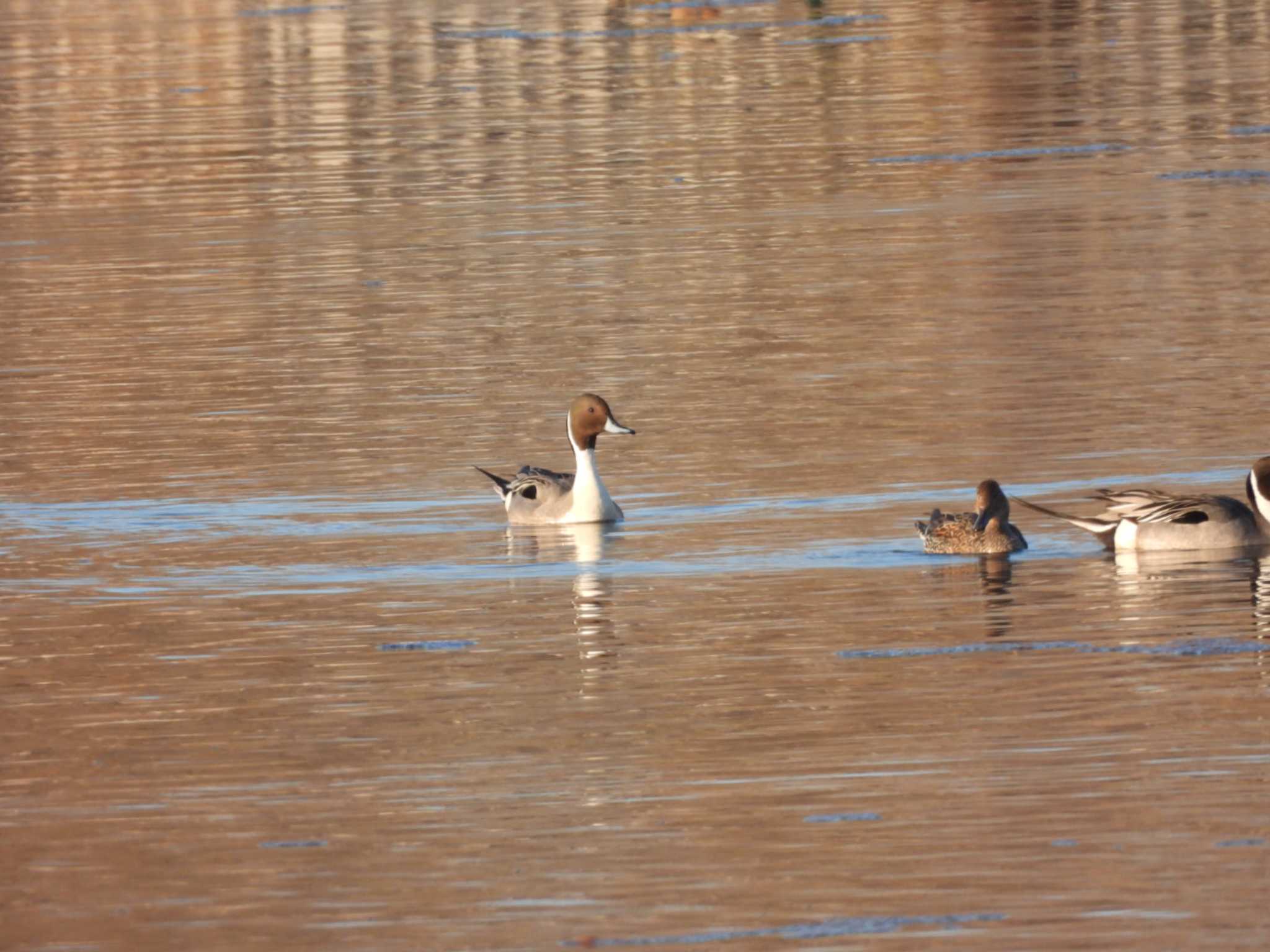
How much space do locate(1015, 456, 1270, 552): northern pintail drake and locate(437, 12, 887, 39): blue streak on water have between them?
39082 mm

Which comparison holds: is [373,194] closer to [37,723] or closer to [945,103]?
[945,103]

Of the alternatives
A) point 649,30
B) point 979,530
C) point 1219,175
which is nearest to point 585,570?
point 979,530

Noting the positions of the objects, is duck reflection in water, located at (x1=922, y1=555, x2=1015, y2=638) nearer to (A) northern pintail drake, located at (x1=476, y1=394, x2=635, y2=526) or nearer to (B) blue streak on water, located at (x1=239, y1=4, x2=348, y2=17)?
(A) northern pintail drake, located at (x1=476, y1=394, x2=635, y2=526)

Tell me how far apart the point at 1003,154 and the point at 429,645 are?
20368 millimetres

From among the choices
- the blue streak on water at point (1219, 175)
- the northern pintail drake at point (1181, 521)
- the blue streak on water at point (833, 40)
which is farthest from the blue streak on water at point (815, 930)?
the blue streak on water at point (833, 40)

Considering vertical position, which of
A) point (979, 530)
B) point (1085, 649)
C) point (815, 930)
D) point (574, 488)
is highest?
point (574, 488)

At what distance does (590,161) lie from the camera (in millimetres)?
33250

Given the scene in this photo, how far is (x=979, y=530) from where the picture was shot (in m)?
13.5

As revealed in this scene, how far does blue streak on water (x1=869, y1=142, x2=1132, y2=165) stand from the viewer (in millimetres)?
31109

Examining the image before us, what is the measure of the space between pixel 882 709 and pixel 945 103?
27.0 meters

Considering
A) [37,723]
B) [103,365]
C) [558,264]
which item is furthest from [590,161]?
[37,723]

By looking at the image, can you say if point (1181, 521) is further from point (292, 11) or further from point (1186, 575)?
point (292, 11)

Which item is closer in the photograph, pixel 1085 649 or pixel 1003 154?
pixel 1085 649

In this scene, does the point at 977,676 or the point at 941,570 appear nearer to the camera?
the point at 977,676
